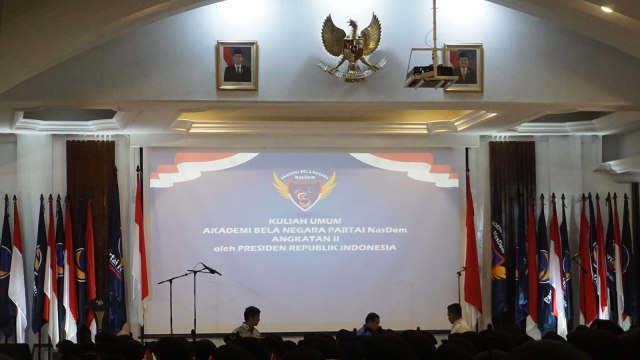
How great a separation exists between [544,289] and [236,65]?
6.55 meters

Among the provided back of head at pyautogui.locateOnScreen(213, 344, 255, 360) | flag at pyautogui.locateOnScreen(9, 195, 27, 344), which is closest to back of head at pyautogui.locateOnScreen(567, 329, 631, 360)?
back of head at pyautogui.locateOnScreen(213, 344, 255, 360)

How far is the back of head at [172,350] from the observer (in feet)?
26.4

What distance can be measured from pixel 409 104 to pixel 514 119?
2.62m

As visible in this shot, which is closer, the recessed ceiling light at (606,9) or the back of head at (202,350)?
the back of head at (202,350)

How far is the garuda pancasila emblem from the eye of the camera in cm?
1067

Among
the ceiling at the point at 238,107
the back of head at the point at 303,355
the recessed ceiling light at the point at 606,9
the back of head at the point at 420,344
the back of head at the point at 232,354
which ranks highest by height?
the recessed ceiling light at the point at 606,9

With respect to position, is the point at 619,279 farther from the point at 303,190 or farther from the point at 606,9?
the point at 606,9

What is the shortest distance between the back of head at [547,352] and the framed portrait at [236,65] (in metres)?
6.70

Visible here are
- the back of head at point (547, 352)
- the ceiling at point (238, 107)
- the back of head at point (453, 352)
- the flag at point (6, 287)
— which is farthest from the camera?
the flag at point (6, 287)

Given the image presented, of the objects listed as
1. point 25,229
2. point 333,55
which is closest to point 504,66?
point 333,55

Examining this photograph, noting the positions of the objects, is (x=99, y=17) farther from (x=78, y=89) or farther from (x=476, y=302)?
(x=476, y=302)

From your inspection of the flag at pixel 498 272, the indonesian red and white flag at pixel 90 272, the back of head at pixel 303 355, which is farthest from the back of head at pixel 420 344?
the indonesian red and white flag at pixel 90 272

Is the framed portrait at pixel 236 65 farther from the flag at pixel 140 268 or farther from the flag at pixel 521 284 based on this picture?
the flag at pixel 521 284

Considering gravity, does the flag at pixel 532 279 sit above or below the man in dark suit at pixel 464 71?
below
